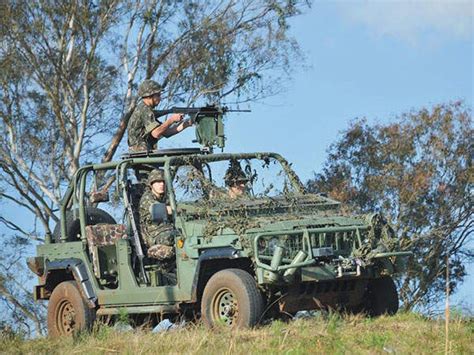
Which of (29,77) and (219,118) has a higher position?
(29,77)

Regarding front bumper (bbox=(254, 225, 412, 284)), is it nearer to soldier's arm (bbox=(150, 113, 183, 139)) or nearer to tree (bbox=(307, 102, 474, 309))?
soldier's arm (bbox=(150, 113, 183, 139))

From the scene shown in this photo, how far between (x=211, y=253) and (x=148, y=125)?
2.79 meters

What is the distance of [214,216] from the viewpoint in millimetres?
12086

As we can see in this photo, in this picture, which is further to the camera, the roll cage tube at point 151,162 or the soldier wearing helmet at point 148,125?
the soldier wearing helmet at point 148,125

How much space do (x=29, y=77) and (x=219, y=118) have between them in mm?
17025

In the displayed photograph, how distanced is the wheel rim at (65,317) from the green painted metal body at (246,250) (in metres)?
0.40

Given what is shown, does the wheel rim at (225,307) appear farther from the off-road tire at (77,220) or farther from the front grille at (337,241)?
the off-road tire at (77,220)

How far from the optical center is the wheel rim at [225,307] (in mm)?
11477

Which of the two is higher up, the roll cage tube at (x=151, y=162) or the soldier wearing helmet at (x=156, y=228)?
the roll cage tube at (x=151, y=162)

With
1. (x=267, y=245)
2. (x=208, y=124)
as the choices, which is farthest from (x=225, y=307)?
(x=208, y=124)

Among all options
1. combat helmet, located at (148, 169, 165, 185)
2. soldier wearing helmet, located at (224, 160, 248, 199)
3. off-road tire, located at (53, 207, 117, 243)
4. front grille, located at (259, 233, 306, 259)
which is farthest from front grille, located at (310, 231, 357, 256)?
off-road tire, located at (53, 207, 117, 243)

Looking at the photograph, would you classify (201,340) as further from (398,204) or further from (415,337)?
(398,204)

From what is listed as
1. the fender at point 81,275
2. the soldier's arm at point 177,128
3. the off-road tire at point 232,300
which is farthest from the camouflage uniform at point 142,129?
the off-road tire at point 232,300

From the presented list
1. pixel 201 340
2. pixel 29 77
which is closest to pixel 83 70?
pixel 29 77
